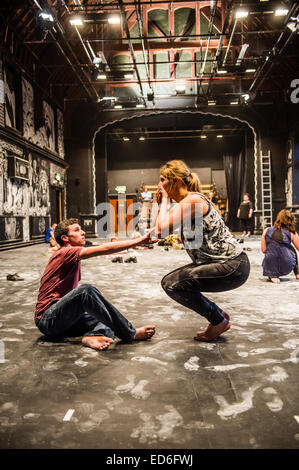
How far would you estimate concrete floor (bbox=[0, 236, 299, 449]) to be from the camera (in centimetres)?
158

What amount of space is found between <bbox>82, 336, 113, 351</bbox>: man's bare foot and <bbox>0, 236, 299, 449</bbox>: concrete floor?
0.15 feet

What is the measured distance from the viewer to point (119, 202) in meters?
21.0

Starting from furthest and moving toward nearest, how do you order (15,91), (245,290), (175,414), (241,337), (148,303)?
(15,91)
(245,290)
(148,303)
(241,337)
(175,414)

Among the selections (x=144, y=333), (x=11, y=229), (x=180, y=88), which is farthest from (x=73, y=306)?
(x=180, y=88)

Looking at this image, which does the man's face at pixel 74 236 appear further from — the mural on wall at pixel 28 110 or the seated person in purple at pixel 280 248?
the mural on wall at pixel 28 110

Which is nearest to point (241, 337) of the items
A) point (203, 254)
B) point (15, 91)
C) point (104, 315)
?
point (203, 254)

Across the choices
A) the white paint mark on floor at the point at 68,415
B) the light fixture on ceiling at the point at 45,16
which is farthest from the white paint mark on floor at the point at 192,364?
the light fixture on ceiling at the point at 45,16

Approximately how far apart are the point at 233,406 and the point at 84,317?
152 cm

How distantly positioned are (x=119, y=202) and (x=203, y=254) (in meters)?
18.6

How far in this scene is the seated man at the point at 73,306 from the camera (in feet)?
8.54

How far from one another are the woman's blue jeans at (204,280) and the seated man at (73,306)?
17.3 inches

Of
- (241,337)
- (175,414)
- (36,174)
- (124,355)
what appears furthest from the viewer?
(36,174)

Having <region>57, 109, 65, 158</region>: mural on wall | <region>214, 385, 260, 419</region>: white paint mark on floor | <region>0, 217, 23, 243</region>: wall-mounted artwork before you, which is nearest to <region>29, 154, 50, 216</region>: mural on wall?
<region>0, 217, 23, 243</region>: wall-mounted artwork
